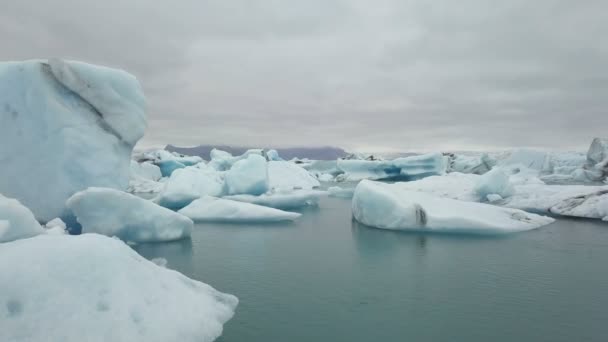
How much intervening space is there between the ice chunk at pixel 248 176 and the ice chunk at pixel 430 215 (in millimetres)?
5180

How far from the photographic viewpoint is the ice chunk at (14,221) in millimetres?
3527

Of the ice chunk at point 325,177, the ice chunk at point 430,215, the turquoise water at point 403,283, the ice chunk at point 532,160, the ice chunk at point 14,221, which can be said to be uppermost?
the ice chunk at point 532,160

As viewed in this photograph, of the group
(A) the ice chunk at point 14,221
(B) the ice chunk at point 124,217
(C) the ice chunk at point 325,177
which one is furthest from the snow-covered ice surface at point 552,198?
(C) the ice chunk at point 325,177

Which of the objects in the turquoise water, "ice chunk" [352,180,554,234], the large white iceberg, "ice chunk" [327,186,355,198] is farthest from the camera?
"ice chunk" [327,186,355,198]

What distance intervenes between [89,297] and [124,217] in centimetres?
442

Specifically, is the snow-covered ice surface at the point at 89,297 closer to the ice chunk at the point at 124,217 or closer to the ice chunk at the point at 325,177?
the ice chunk at the point at 124,217

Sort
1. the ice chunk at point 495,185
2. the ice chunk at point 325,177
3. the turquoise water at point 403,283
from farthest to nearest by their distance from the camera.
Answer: the ice chunk at point 325,177, the ice chunk at point 495,185, the turquoise water at point 403,283

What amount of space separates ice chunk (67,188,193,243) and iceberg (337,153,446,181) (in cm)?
2094

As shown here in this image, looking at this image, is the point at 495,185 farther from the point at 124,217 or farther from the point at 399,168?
the point at 399,168

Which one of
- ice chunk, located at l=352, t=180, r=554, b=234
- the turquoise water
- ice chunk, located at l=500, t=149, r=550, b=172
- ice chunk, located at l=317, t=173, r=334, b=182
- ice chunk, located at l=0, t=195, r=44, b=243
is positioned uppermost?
ice chunk, located at l=500, t=149, r=550, b=172

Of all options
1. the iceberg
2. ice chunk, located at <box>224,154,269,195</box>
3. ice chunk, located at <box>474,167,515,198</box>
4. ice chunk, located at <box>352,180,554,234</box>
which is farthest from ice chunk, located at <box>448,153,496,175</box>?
ice chunk, located at <box>224,154,269,195</box>

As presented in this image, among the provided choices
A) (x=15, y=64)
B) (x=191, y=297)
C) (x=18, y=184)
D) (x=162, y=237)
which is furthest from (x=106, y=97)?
(x=191, y=297)

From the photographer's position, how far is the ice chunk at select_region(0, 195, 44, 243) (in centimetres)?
353

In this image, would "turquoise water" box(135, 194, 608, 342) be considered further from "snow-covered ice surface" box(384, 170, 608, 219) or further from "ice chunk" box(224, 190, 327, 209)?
"ice chunk" box(224, 190, 327, 209)
